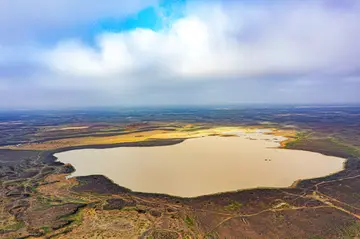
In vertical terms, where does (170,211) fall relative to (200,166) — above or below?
below

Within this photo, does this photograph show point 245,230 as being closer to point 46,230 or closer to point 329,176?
point 46,230

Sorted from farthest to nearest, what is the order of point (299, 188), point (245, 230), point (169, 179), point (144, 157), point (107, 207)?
point (144, 157) → point (169, 179) → point (299, 188) → point (107, 207) → point (245, 230)

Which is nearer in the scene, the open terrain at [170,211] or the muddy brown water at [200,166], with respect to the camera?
the open terrain at [170,211]

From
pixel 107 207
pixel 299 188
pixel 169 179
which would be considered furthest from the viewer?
pixel 169 179

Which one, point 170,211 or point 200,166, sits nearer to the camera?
point 170,211

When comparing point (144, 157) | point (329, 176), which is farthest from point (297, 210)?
point (144, 157)

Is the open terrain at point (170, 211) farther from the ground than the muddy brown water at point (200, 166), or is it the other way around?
the muddy brown water at point (200, 166)

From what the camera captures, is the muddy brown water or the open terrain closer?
the open terrain

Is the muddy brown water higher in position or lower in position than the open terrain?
higher
